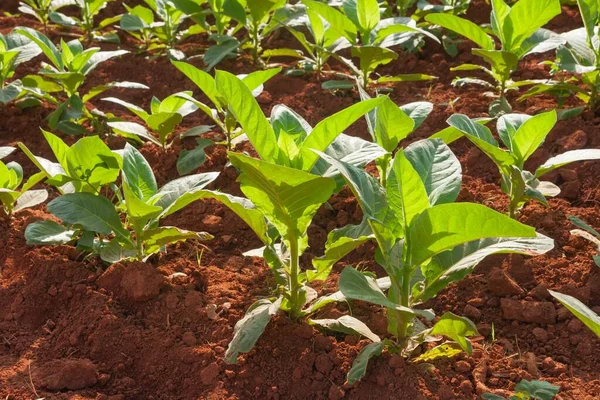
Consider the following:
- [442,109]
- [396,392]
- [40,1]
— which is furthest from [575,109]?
[40,1]

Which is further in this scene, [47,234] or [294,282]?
[47,234]

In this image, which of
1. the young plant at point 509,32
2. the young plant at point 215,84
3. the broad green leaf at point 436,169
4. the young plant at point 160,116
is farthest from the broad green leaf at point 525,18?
the young plant at point 160,116

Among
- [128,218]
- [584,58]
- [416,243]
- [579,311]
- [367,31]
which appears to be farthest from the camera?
[367,31]

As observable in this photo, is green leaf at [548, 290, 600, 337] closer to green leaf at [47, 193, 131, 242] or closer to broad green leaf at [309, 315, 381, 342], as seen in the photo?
broad green leaf at [309, 315, 381, 342]

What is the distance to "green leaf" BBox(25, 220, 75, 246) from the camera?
117 inches

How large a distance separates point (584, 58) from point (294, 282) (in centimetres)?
200

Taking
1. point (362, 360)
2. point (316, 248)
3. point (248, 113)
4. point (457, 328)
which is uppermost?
point (248, 113)

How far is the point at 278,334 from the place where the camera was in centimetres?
269

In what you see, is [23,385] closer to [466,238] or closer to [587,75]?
[466,238]

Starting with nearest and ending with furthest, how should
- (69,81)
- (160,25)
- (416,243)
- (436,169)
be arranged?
(416,243) → (436,169) → (69,81) → (160,25)

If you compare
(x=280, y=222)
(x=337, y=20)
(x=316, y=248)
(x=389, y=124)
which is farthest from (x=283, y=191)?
(x=337, y=20)

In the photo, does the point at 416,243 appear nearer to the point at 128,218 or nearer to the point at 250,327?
the point at 250,327

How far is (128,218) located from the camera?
2.95m

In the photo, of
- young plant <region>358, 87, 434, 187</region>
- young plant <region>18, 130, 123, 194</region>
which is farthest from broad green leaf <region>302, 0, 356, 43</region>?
young plant <region>18, 130, 123, 194</region>
